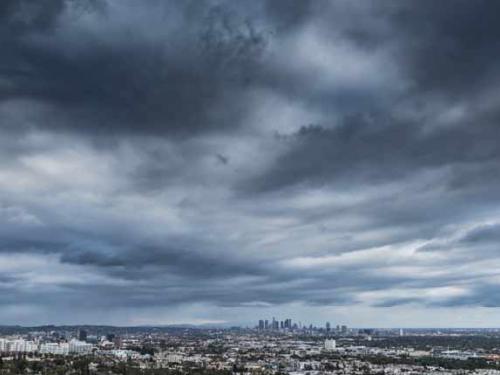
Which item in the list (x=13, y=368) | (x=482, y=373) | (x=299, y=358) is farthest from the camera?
(x=299, y=358)

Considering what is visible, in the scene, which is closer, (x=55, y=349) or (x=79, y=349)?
(x=55, y=349)

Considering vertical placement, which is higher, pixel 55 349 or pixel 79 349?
pixel 55 349

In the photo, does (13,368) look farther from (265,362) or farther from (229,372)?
(265,362)

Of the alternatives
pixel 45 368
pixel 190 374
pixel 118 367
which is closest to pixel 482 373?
pixel 190 374

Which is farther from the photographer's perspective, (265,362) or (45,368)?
(265,362)

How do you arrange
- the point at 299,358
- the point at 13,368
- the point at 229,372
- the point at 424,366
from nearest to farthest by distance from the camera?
the point at 13,368
the point at 229,372
the point at 424,366
the point at 299,358

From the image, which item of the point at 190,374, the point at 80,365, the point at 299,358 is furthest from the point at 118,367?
the point at 299,358

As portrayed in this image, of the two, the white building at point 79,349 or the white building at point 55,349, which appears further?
the white building at point 79,349

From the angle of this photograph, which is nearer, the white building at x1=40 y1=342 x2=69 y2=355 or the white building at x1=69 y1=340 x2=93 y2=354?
the white building at x1=40 y1=342 x2=69 y2=355

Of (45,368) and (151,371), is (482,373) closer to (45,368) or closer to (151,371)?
(151,371)
